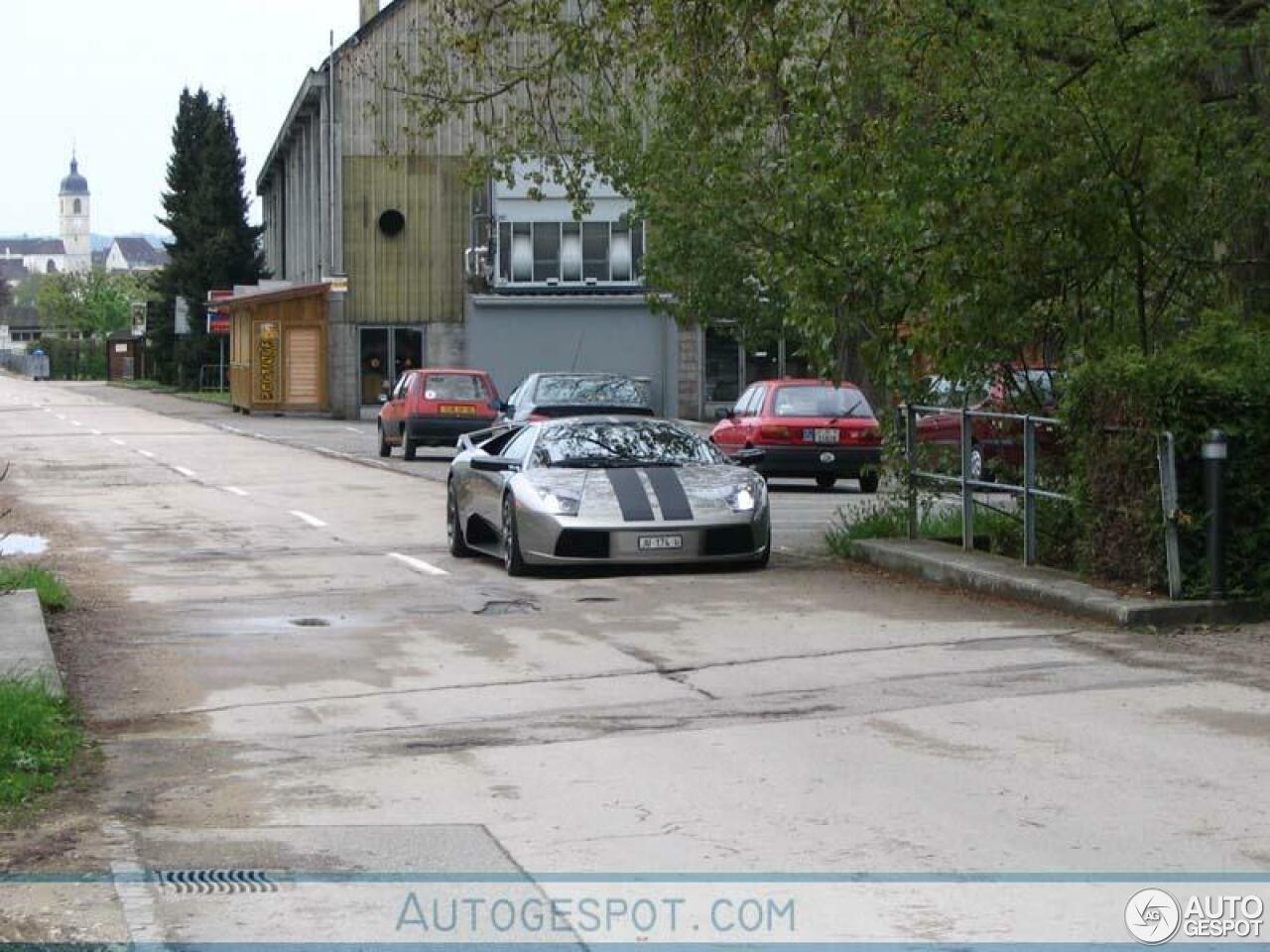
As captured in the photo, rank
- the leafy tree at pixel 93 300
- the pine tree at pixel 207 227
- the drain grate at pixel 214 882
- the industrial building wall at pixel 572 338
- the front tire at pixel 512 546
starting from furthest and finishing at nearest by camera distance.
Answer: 1. the leafy tree at pixel 93 300
2. the pine tree at pixel 207 227
3. the industrial building wall at pixel 572 338
4. the front tire at pixel 512 546
5. the drain grate at pixel 214 882

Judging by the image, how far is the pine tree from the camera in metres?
84.8

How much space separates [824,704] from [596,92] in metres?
13.3

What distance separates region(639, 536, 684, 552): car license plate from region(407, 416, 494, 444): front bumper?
2165 cm

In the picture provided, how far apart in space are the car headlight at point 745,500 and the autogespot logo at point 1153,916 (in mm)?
10292

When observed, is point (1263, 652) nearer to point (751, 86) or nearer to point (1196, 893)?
A: point (1196, 893)

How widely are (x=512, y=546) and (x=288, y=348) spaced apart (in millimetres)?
46050

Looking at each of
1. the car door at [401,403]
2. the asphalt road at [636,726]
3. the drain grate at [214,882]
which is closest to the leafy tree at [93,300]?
the car door at [401,403]

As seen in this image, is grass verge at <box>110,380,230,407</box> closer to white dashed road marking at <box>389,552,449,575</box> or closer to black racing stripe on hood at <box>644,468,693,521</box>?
white dashed road marking at <box>389,552,449,575</box>

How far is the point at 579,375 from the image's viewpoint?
33312 mm

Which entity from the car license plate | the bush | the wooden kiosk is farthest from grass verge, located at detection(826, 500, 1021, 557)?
the bush

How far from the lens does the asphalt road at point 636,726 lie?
7426 millimetres

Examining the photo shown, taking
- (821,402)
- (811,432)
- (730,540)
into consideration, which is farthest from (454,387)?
(730,540)

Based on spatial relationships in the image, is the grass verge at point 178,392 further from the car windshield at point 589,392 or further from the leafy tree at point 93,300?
the leafy tree at point 93,300

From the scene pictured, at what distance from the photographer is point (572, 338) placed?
57500 millimetres
